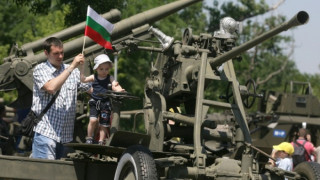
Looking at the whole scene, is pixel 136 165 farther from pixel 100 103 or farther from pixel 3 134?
pixel 3 134

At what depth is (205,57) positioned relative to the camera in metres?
10.5

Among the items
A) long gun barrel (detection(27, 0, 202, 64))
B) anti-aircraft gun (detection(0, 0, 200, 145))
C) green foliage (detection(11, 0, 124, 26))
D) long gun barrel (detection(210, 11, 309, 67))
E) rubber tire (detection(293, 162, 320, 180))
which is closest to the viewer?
long gun barrel (detection(210, 11, 309, 67))

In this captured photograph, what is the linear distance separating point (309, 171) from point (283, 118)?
15290 mm

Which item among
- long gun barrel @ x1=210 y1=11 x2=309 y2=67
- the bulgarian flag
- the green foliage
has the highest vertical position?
the green foliage

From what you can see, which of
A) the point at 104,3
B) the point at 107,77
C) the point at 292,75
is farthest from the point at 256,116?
the point at 292,75

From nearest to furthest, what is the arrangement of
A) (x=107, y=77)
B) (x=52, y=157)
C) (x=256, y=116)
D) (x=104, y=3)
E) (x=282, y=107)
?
(x=52, y=157) → (x=107, y=77) → (x=104, y=3) → (x=256, y=116) → (x=282, y=107)

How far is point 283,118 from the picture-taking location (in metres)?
25.2

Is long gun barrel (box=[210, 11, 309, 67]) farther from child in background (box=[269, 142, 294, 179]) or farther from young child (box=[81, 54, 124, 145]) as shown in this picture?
child in background (box=[269, 142, 294, 179])

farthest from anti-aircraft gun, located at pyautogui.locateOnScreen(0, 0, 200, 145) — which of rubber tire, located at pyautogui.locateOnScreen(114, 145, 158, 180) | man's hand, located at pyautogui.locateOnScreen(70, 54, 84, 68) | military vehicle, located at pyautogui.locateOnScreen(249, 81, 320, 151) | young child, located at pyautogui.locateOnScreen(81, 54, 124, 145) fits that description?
military vehicle, located at pyautogui.locateOnScreen(249, 81, 320, 151)

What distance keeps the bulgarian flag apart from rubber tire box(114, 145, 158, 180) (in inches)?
89.1

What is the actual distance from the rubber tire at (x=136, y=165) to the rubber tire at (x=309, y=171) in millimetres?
1825

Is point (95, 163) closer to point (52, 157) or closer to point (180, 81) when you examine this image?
point (52, 157)

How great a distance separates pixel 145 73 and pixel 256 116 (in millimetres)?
4344

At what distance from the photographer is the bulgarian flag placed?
449 inches
